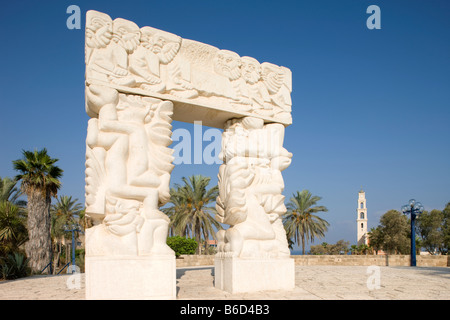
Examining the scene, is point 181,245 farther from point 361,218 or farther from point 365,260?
point 361,218

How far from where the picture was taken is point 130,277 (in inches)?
185

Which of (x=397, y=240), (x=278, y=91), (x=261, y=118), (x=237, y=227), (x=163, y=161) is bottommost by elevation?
(x=397, y=240)

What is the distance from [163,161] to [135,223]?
100 centimetres

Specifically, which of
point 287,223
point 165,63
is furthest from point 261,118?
point 287,223

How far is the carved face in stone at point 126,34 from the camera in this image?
5.40m

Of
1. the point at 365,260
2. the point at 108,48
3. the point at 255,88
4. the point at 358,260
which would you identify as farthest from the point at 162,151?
the point at 365,260

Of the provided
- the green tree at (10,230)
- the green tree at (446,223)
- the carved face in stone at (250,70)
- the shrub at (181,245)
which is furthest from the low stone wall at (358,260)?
the green tree at (446,223)

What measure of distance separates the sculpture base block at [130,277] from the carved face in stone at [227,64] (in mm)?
3241

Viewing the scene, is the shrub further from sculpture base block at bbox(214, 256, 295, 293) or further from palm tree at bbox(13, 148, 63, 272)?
sculpture base block at bbox(214, 256, 295, 293)

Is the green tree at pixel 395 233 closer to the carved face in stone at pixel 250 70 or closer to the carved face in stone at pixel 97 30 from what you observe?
the carved face in stone at pixel 250 70

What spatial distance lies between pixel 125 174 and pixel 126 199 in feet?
1.13

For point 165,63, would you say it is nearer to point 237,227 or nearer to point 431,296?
point 237,227

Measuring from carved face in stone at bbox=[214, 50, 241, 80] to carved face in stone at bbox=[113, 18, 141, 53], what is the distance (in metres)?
1.43
